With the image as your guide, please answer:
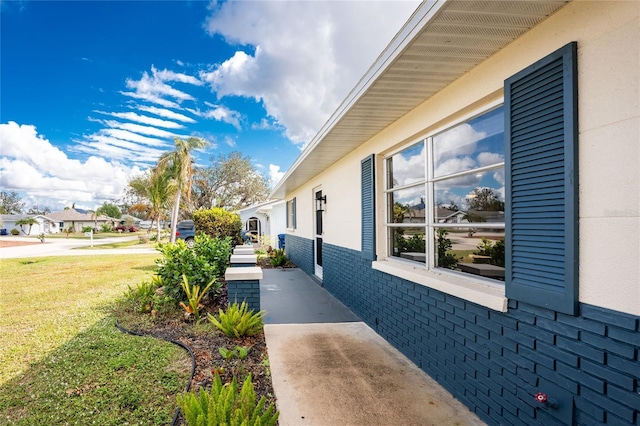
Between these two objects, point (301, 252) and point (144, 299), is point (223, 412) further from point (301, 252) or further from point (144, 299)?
point (301, 252)

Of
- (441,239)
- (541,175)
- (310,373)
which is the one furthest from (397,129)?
(310,373)

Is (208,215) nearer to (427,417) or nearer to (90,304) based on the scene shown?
(90,304)

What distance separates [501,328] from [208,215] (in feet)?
33.9

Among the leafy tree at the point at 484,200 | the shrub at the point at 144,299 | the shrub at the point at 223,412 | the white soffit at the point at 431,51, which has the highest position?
the white soffit at the point at 431,51

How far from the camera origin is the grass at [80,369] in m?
2.84

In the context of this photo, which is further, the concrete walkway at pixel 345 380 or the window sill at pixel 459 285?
the concrete walkway at pixel 345 380

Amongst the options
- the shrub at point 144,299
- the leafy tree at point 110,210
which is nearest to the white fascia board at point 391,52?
the shrub at point 144,299

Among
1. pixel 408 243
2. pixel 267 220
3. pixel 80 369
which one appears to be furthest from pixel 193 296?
pixel 267 220

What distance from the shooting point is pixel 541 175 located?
2.12m

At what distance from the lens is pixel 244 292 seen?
4879 mm

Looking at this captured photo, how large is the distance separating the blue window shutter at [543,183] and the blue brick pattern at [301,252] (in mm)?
7513

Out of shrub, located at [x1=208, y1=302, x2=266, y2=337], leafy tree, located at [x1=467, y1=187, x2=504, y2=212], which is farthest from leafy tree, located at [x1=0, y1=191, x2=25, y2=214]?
leafy tree, located at [x1=467, y1=187, x2=504, y2=212]

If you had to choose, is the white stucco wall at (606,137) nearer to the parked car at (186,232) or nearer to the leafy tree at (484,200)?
the leafy tree at (484,200)

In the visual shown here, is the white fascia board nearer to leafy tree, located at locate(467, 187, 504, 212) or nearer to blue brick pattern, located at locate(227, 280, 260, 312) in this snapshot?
leafy tree, located at locate(467, 187, 504, 212)
